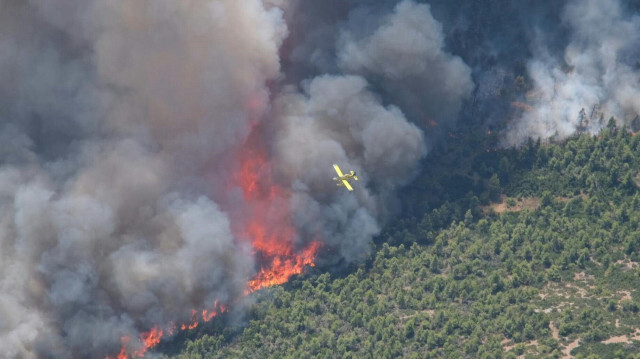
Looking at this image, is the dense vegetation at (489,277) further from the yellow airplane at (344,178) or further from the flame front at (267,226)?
the yellow airplane at (344,178)

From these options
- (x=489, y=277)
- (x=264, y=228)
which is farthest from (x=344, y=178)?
(x=489, y=277)

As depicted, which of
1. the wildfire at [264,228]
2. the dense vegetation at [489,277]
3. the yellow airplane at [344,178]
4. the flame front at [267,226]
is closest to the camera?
the dense vegetation at [489,277]

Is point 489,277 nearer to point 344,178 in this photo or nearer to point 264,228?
point 344,178

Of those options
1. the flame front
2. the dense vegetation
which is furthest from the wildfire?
the dense vegetation

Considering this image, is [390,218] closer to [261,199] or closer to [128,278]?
[261,199]

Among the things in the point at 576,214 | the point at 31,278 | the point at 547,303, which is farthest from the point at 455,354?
the point at 31,278

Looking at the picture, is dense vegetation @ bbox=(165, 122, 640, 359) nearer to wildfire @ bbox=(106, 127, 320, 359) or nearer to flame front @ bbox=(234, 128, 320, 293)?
wildfire @ bbox=(106, 127, 320, 359)

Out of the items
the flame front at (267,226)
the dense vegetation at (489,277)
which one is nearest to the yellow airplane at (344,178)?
the flame front at (267,226)
